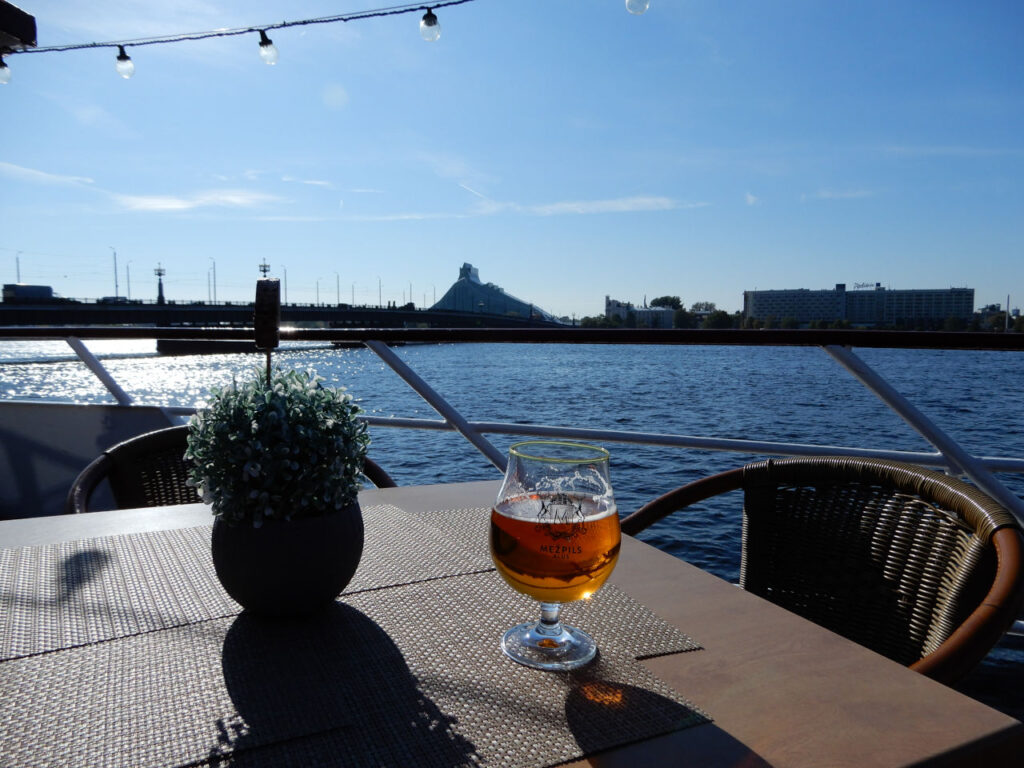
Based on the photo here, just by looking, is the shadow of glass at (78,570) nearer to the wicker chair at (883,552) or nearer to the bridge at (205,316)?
the wicker chair at (883,552)

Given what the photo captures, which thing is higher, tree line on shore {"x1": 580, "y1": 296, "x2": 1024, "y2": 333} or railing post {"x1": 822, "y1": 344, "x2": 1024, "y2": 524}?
tree line on shore {"x1": 580, "y1": 296, "x2": 1024, "y2": 333}

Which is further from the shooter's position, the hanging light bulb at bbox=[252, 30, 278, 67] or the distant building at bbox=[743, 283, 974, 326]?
the distant building at bbox=[743, 283, 974, 326]

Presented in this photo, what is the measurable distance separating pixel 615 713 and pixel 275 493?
0.94 feet

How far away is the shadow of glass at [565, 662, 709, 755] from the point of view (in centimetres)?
43

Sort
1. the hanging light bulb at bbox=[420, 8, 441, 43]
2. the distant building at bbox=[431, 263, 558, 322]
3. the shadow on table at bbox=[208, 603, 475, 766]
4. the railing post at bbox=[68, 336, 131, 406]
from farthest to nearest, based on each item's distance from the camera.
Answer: the distant building at bbox=[431, 263, 558, 322] → the hanging light bulb at bbox=[420, 8, 441, 43] → the railing post at bbox=[68, 336, 131, 406] → the shadow on table at bbox=[208, 603, 475, 766]

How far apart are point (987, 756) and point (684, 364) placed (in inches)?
1387

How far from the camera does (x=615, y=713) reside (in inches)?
17.8

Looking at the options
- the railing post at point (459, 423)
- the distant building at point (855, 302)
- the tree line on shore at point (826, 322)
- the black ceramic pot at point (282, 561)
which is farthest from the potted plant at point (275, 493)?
the distant building at point (855, 302)

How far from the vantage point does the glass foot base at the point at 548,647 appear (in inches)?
20.2

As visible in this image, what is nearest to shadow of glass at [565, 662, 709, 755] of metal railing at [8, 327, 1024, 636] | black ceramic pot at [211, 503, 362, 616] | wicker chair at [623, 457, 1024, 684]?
black ceramic pot at [211, 503, 362, 616]

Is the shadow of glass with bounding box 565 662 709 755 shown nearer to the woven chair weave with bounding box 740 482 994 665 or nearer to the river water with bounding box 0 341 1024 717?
the river water with bounding box 0 341 1024 717

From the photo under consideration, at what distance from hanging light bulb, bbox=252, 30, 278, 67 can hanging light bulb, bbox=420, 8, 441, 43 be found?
1.12 metres

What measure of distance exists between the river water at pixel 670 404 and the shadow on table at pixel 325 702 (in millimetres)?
198

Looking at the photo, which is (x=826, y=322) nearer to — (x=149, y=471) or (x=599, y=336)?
(x=599, y=336)
